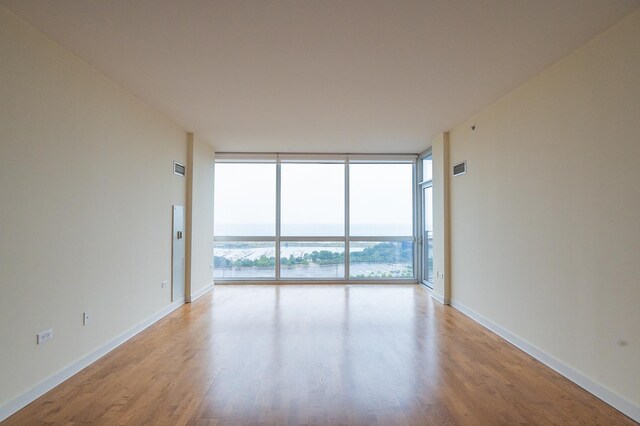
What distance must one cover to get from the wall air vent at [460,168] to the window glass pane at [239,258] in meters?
4.00

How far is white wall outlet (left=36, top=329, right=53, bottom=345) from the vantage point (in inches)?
108

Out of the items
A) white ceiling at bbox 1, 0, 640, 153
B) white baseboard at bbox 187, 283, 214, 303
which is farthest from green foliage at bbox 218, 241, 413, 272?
white ceiling at bbox 1, 0, 640, 153

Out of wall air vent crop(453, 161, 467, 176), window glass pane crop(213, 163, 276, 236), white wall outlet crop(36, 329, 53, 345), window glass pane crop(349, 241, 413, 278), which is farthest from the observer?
window glass pane crop(349, 241, 413, 278)

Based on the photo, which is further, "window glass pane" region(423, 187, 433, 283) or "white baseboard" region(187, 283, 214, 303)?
"window glass pane" region(423, 187, 433, 283)

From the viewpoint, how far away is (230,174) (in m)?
7.66

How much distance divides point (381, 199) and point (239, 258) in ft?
11.0

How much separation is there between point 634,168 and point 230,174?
664cm

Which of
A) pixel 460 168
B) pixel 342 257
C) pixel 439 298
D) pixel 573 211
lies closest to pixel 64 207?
pixel 573 211

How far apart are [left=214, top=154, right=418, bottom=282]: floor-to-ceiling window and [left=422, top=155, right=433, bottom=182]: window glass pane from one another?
33 centimetres

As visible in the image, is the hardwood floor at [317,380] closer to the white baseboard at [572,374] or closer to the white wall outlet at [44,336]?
the white baseboard at [572,374]

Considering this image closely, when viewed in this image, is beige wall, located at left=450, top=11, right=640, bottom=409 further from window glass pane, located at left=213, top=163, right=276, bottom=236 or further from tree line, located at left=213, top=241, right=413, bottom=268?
window glass pane, located at left=213, top=163, right=276, bottom=236

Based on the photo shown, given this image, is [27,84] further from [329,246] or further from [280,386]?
[329,246]

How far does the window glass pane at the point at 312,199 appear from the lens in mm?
7746

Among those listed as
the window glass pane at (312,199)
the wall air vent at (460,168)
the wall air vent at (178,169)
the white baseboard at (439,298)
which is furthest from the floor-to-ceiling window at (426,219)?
the wall air vent at (178,169)
